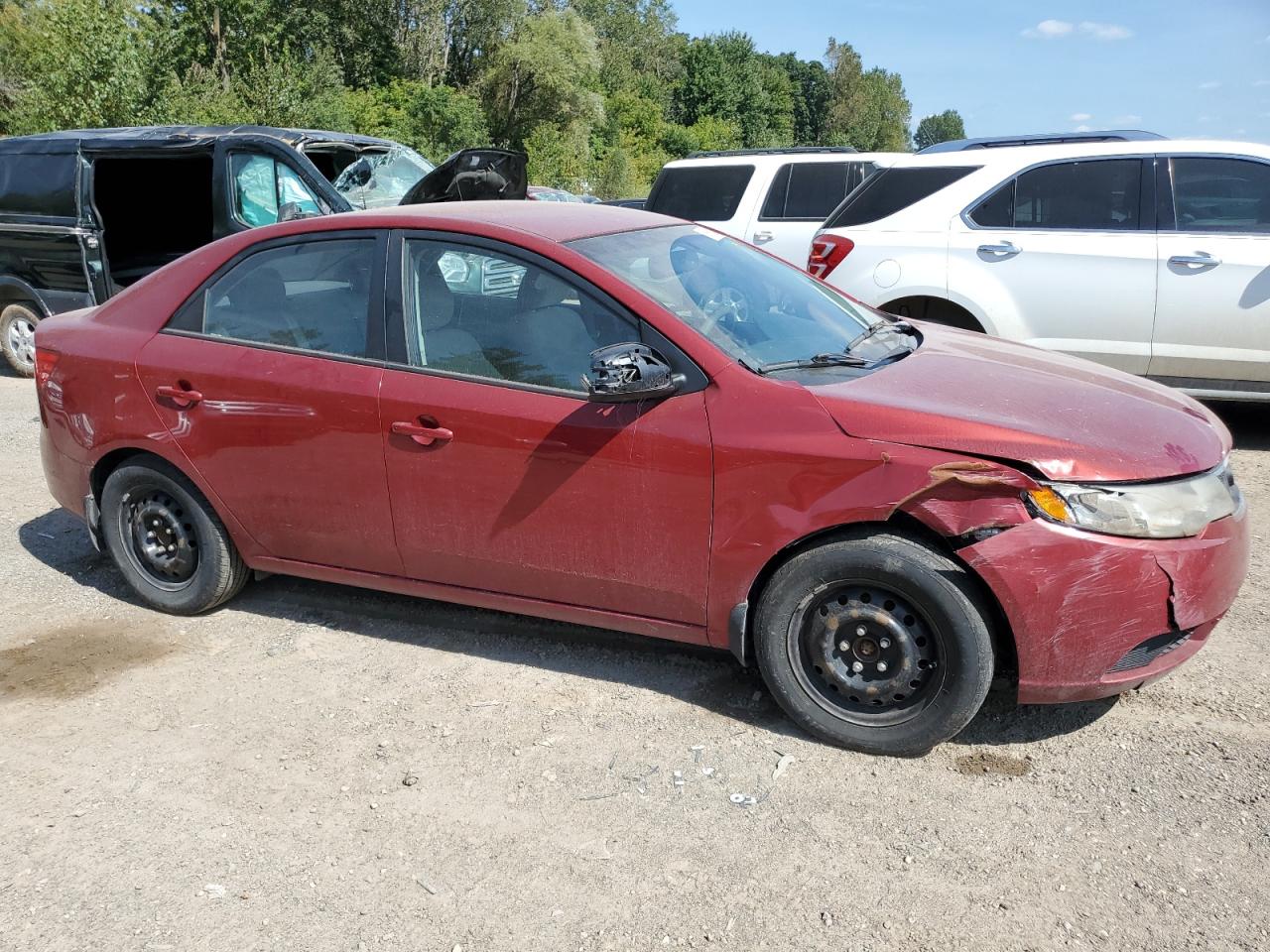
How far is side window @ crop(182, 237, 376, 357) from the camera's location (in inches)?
165

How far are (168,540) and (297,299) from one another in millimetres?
1275

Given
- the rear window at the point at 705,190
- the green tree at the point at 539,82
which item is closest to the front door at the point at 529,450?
the rear window at the point at 705,190

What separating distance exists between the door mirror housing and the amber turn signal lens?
1151 millimetres

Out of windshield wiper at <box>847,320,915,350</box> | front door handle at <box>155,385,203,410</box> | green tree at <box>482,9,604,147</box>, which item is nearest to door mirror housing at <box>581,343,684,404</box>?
windshield wiper at <box>847,320,915,350</box>

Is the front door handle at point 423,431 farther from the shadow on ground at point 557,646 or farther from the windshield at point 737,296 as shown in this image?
the shadow on ground at point 557,646

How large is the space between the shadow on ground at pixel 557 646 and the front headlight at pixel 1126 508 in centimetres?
82

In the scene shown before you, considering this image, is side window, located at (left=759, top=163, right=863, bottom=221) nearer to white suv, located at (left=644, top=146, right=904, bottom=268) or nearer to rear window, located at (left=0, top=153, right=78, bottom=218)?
white suv, located at (left=644, top=146, right=904, bottom=268)

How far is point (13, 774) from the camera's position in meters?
3.60

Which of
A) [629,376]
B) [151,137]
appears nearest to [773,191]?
[151,137]

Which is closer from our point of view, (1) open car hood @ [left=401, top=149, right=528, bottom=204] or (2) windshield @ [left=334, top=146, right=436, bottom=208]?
(1) open car hood @ [left=401, top=149, right=528, bottom=204]

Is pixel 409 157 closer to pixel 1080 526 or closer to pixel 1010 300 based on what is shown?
pixel 1010 300

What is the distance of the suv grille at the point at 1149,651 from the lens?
10.9 ft

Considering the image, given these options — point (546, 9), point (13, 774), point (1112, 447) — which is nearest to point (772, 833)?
point (1112, 447)

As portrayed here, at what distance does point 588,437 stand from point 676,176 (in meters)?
7.87
